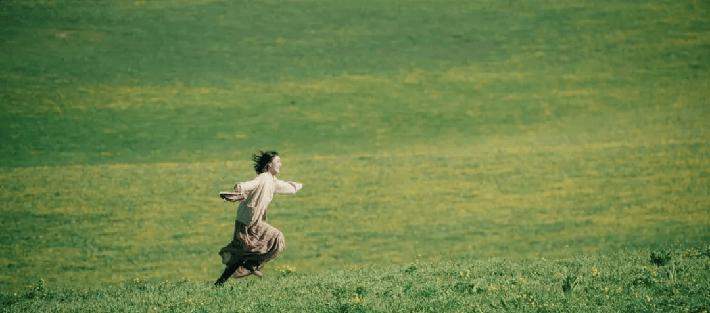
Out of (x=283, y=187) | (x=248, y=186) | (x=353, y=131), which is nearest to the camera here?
(x=248, y=186)

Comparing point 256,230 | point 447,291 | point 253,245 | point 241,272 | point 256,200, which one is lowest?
point 241,272

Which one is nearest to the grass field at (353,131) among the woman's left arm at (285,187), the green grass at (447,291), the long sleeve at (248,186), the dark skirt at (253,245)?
the green grass at (447,291)

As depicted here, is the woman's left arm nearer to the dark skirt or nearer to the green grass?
the dark skirt

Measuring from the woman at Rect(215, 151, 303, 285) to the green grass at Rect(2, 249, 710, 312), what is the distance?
0.36 meters

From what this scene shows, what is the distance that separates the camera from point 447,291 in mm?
10562

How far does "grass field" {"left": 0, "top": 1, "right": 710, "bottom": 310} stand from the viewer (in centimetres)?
1964

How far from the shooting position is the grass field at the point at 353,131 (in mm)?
19641

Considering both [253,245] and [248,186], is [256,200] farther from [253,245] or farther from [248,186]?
[253,245]

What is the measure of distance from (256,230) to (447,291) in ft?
9.18

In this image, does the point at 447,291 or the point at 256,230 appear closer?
the point at 447,291

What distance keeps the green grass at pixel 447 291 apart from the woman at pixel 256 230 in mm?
356

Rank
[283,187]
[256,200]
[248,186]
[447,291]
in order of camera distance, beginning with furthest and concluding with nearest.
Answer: [283,187] → [256,200] → [248,186] → [447,291]

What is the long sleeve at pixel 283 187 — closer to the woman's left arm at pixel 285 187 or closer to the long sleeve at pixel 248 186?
the woman's left arm at pixel 285 187

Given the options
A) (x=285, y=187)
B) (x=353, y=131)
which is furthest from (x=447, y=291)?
Answer: (x=353, y=131)
